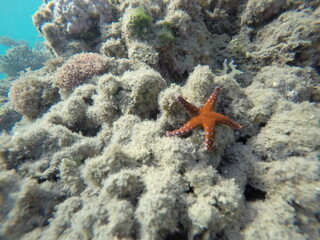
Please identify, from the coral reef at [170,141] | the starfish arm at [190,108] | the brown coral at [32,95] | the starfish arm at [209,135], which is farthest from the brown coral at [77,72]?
the starfish arm at [209,135]

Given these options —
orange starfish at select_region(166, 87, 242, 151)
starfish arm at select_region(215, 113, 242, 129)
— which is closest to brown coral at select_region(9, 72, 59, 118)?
orange starfish at select_region(166, 87, 242, 151)

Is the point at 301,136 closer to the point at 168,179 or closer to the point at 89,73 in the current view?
the point at 168,179

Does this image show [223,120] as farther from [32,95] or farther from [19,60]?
[19,60]

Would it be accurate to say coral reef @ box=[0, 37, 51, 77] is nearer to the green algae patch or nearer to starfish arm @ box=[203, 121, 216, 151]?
the green algae patch

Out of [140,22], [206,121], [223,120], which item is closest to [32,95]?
[140,22]

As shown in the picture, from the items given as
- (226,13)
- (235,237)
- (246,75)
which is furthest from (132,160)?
(226,13)

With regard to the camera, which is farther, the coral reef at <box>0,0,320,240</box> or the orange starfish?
the orange starfish
